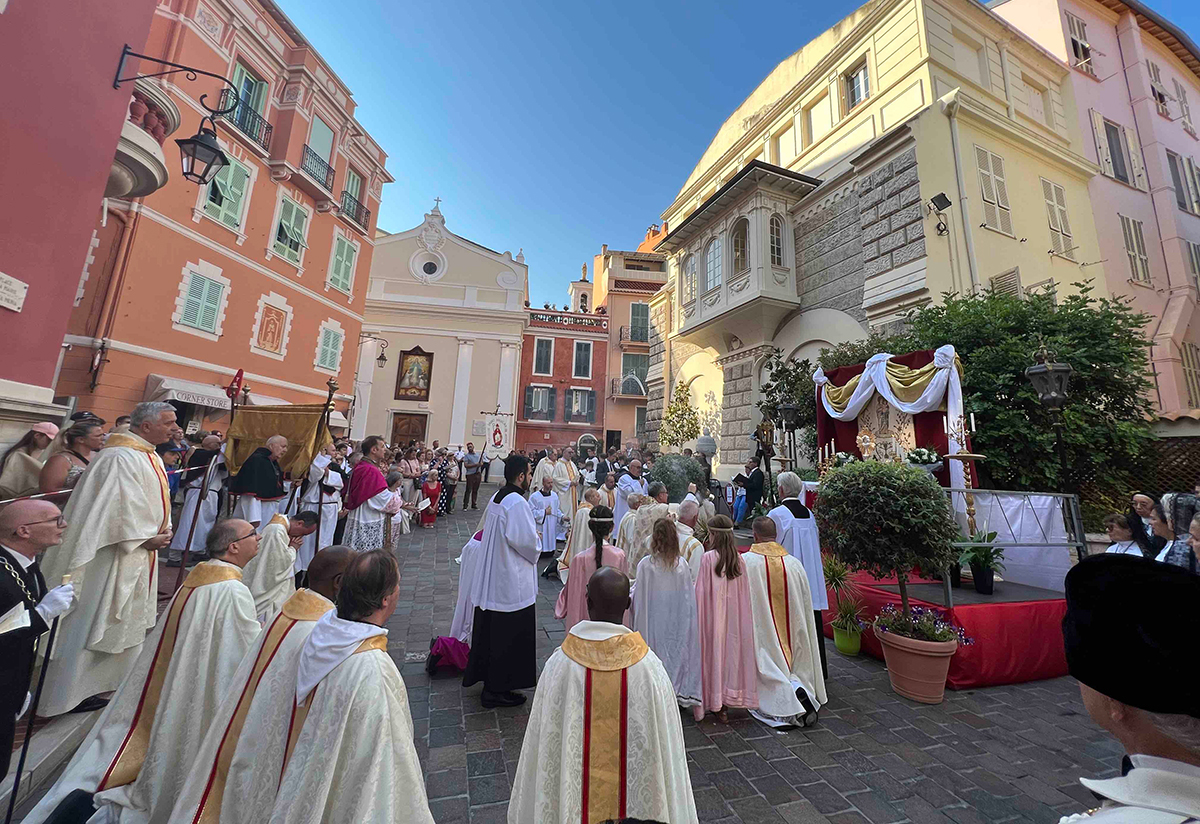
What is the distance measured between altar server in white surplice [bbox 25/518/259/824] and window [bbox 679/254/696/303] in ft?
49.4

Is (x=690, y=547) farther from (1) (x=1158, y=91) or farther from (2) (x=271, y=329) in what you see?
(1) (x=1158, y=91)

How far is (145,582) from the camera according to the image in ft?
10.9

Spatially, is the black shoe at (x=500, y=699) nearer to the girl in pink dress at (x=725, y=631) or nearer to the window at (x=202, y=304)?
the girl in pink dress at (x=725, y=631)

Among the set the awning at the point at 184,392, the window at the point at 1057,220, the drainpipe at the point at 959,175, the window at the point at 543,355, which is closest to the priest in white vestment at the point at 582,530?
the drainpipe at the point at 959,175

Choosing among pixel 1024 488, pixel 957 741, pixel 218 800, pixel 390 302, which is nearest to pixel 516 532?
pixel 218 800

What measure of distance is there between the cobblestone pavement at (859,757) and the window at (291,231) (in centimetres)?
1435

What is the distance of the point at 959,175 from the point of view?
10906 millimetres

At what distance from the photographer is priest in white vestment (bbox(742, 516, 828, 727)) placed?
3633 mm

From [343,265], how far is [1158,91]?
2930 centimetres

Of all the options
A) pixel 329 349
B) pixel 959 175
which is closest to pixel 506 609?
pixel 959 175

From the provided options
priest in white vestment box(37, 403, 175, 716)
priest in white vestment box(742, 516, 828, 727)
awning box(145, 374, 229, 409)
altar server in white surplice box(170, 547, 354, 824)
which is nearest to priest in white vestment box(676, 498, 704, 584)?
priest in white vestment box(742, 516, 828, 727)

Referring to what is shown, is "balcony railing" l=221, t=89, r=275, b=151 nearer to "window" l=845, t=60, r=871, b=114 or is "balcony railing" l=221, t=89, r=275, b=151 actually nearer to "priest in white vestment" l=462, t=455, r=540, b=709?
"priest in white vestment" l=462, t=455, r=540, b=709

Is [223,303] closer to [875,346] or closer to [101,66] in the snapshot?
[101,66]

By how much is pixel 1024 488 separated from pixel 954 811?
7.40m
